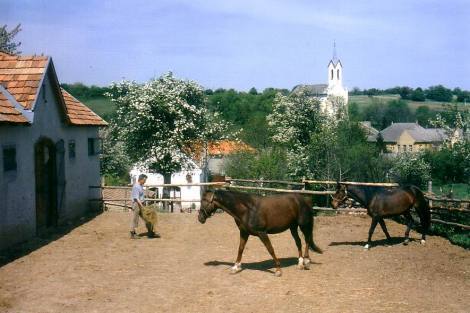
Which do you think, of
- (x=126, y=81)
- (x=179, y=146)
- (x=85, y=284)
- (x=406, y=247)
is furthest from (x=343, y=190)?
(x=126, y=81)

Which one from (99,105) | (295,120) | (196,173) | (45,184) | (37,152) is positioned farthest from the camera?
(99,105)

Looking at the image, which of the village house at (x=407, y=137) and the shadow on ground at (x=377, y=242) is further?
the village house at (x=407, y=137)

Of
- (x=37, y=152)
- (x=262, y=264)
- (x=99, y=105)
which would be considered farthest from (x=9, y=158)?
(x=99, y=105)

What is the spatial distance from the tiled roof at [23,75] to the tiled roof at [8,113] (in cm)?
31

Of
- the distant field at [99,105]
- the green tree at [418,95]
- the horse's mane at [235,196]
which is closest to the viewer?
the horse's mane at [235,196]

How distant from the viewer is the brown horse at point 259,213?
956 centimetres

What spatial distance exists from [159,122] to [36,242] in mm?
16740

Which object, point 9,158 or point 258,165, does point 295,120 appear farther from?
point 9,158

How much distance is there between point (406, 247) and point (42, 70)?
37.8 ft

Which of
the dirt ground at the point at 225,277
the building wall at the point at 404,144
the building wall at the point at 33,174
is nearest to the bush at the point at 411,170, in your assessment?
the dirt ground at the point at 225,277

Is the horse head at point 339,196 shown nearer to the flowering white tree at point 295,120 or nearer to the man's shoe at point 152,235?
the man's shoe at point 152,235

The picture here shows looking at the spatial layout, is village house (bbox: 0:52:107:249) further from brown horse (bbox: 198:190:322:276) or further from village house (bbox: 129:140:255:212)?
village house (bbox: 129:140:255:212)

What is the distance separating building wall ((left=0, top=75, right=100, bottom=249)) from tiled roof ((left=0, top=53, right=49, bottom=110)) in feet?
1.68

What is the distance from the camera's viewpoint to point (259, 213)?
9.66 metres
